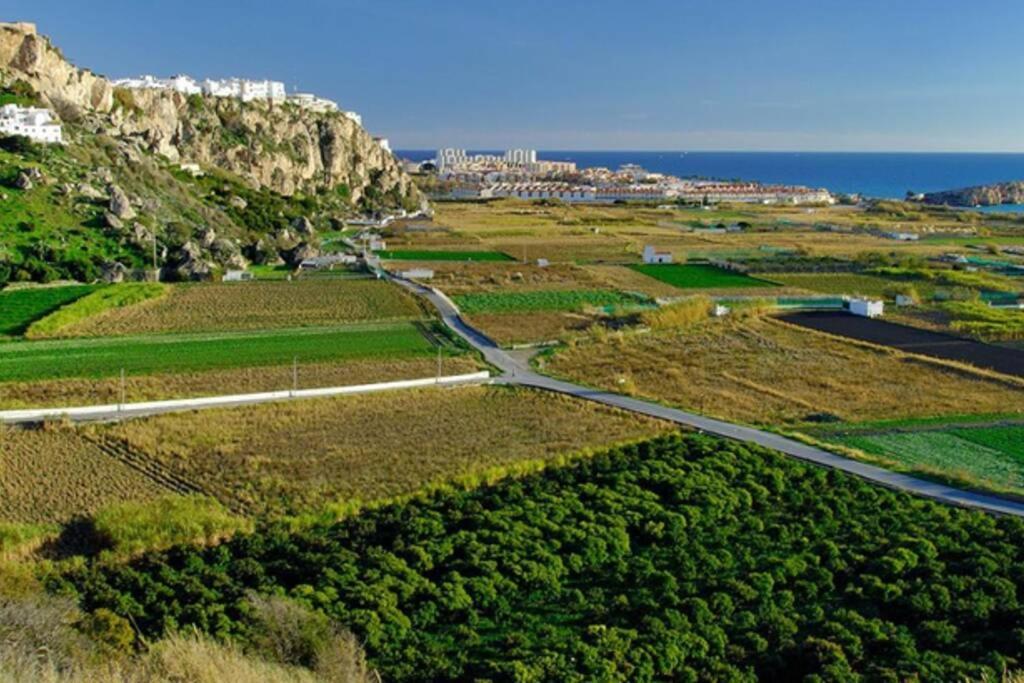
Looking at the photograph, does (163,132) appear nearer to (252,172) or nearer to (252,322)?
(252,172)

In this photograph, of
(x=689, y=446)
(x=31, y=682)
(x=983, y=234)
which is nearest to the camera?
(x=31, y=682)

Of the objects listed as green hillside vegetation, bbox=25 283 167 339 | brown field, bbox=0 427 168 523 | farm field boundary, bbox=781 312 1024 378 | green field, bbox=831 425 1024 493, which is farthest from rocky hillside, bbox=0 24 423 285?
green field, bbox=831 425 1024 493

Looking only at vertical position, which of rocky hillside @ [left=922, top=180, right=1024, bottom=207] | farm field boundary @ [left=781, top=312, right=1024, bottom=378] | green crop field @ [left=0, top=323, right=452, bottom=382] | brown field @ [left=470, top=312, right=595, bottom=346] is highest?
rocky hillside @ [left=922, top=180, right=1024, bottom=207]

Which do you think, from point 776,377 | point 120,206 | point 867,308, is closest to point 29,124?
point 120,206

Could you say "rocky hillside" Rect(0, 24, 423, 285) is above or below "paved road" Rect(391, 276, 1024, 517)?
above

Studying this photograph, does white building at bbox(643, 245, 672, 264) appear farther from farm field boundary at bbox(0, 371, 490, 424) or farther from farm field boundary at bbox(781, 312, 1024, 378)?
farm field boundary at bbox(0, 371, 490, 424)

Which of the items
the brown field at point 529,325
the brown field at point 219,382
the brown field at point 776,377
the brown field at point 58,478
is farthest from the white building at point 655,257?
the brown field at point 58,478

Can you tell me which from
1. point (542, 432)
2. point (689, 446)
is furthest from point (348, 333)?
point (689, 446)
